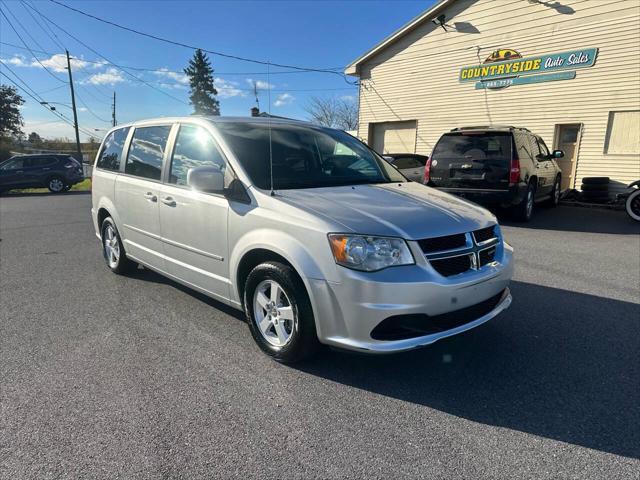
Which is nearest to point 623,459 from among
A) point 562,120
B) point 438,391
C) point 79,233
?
point 438,391

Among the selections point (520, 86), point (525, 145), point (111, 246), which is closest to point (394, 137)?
point (520, 86)

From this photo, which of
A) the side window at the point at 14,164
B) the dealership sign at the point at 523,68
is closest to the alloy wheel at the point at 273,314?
the dealership sign at the point at 523,68

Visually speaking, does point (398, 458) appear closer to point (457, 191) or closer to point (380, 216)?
point (380, 216)

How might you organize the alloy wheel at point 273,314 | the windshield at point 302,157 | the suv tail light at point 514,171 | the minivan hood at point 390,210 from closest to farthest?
the minivan hood at point 390,210 → the alloy wheel at point 273,314 → the windshield at point 302,157 → the suv tail light at point 514,171

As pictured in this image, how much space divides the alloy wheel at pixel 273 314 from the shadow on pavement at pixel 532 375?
29 centimetres

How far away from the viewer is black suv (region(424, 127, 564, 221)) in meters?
8.14

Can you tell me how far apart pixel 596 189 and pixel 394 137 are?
787cm

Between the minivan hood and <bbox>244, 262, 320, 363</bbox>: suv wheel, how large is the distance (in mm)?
496

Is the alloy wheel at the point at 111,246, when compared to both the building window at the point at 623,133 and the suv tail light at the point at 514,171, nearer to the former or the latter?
the suv tail light at the point at 514,171

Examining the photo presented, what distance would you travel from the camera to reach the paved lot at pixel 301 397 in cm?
218

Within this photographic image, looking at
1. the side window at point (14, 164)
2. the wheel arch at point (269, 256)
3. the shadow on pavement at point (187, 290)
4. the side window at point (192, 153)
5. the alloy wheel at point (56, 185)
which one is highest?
the side window at point (192, 153)

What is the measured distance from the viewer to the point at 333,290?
104 inches

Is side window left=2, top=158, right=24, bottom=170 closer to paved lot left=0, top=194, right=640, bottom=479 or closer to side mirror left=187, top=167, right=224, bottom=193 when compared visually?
paved lot left=0, top=194, right=640, bottom=479

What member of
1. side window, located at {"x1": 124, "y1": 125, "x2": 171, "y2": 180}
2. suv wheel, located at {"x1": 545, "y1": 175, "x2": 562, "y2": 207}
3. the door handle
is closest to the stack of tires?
suv wheel, located at {"x1": 545, "y1": 175, "x2": 562, "y2": 207}
